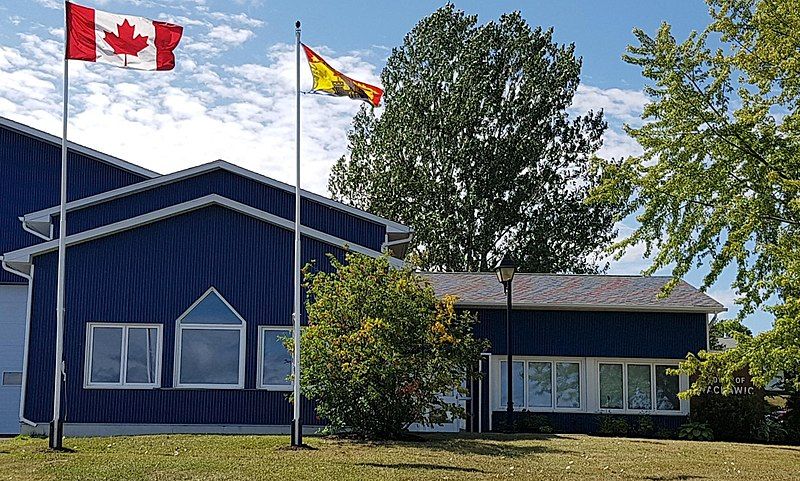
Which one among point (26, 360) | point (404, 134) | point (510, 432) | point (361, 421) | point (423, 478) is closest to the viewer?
point (423, 478)

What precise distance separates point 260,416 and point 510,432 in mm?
5699

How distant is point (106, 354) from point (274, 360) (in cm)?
354

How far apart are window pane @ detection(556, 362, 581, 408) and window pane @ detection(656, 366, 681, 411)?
6.91 feet

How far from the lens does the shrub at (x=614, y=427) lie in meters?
26.4

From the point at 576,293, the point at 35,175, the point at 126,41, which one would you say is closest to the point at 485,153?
the point at 576,293

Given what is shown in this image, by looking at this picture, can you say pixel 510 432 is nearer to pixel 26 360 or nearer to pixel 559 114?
pixel 26 360

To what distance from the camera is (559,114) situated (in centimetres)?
4509

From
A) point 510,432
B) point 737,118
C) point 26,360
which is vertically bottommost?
point 510,432

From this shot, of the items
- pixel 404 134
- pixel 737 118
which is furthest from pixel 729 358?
pixel 404 134

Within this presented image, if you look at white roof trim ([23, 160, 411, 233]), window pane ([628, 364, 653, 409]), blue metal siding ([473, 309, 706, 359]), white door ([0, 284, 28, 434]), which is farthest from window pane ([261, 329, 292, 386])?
window pane ([628, 364, 653, 409])

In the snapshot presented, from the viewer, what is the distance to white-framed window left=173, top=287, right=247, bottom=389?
2214cm

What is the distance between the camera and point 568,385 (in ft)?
90.7

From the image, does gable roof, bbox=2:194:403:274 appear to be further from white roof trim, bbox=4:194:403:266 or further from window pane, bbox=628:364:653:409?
window pane, bbox=628:364:653:409

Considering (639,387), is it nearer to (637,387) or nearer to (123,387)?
(637,387)
